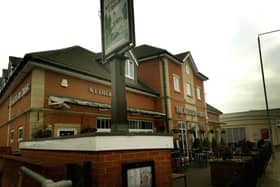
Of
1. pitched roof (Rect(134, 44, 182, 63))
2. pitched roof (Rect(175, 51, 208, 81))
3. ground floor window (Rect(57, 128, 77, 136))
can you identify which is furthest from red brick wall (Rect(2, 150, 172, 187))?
pitched roof (Rect(175, 51, 208, 81))

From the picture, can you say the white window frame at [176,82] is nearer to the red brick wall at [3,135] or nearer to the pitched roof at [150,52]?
the pitched roof at [150,52]

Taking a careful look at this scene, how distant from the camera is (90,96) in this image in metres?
11.0

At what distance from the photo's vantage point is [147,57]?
55.7ft

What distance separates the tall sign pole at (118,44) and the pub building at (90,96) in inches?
14.1

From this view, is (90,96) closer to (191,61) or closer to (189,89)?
(189,89)

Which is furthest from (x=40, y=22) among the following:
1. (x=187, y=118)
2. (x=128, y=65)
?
(x=187, y=118)

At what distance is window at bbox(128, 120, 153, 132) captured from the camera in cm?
1306

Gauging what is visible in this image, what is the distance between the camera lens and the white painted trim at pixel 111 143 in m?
2.69

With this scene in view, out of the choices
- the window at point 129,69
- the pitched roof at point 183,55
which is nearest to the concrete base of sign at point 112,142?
the window at point 129,69

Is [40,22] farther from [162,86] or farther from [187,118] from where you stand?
[187,118]

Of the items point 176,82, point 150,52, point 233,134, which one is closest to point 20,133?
point 150,52

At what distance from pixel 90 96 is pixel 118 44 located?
790cm

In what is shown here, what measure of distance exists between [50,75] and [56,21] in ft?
12.9

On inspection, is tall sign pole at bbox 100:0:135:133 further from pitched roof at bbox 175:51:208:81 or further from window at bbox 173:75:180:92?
pitched roof at bbox 175:51:208:81
